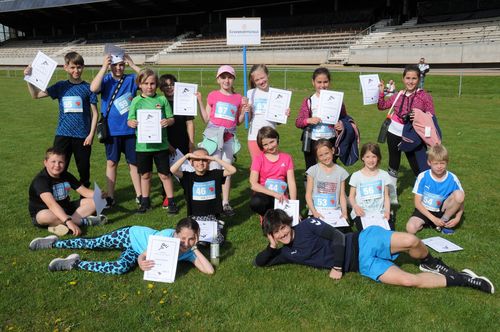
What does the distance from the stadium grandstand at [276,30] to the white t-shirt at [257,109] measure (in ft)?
87.6

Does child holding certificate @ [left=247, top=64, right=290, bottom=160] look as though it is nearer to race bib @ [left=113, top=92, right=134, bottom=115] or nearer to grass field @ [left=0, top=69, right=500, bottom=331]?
grass field @ [left=0, top=69, right=500, bottom=331]

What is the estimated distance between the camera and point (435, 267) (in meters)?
4.12

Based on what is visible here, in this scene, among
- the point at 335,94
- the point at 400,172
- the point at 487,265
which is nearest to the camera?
the point at 487,265

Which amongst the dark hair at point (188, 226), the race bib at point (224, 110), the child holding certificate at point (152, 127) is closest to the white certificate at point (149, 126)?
the child holding certificate at point (152, 127)

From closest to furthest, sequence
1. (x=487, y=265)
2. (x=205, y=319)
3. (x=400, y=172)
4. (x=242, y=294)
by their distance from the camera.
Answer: (x=205, y=319) < (x=242, y=294) < (x=487, y=265) < (x=400, y=172)

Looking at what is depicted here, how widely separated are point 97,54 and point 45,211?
51.1 m

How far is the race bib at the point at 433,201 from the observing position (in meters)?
5.29

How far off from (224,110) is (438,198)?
307 centimetres

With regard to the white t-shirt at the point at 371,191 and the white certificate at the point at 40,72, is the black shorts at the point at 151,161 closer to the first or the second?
the white certificate at the point at 40,72

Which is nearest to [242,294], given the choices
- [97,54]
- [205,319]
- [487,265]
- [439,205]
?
[205,319]

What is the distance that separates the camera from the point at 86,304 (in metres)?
3.63

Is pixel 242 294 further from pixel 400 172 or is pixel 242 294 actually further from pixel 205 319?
pixel 400 172

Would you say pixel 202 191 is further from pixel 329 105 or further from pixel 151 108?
pixel 329 105

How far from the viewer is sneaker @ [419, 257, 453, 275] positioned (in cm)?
404
